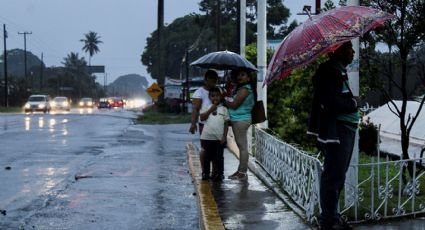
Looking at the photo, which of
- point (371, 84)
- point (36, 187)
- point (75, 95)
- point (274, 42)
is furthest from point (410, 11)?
point (75, 95)

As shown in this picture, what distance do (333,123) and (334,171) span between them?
441mm

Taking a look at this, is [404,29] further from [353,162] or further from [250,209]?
[250,209]

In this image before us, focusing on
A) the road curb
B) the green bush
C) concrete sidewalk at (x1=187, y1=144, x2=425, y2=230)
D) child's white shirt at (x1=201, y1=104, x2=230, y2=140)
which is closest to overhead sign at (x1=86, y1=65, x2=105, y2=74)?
the green bush

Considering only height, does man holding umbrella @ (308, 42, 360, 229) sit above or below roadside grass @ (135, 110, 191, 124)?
above

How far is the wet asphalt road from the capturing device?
7.86m

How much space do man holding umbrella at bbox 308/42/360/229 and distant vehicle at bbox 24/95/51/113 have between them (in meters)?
48.8

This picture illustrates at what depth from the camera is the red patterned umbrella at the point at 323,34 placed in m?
5.73

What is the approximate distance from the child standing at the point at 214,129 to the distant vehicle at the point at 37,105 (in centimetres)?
4482

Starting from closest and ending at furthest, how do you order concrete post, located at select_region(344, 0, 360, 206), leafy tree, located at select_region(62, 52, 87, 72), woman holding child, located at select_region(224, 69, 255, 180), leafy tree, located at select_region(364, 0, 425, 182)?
1. concrete post, located at select_region(344, 0, 360, 206)
2. leafy tree, located at select_region(364, 0, 425, 182)
3. woman holding child, located at select_region(224, 69, 255, 180)
4. leafy tree, located at select_region(62, 52, 87, 72)

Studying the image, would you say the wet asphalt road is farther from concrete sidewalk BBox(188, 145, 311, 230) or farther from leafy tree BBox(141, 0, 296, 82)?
leafy tree BBox(141, 0, 296, 82)

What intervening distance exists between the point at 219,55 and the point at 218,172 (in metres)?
1.73

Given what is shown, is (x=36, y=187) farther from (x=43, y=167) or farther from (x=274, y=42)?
(x=274, y=42)

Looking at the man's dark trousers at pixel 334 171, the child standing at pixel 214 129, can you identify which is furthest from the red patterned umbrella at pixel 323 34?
the child standing at pixel 214 129

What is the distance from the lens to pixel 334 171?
5.90 meters
